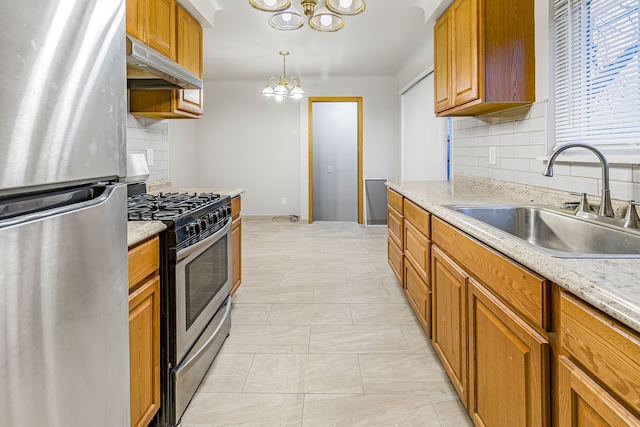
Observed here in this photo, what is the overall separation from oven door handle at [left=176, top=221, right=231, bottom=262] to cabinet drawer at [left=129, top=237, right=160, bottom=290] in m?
0.10

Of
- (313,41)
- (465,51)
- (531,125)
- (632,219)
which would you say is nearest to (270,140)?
(313,41)

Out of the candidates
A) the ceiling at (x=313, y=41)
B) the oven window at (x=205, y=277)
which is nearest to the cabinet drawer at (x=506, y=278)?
the oven window at (x=205, y=277)

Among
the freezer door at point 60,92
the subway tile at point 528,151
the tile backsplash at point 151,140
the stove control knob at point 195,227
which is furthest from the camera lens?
the tile backsplash at point 151,140

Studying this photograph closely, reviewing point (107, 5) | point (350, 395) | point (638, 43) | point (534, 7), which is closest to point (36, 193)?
point (107, 5)

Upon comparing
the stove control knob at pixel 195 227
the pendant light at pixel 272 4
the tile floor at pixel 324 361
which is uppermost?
the pendant light at pixel 272 4

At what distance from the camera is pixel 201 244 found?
1.86 metres

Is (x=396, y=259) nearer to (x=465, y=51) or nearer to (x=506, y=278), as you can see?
(x=465, y=51)

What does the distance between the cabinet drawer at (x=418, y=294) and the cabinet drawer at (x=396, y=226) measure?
0.74 feet

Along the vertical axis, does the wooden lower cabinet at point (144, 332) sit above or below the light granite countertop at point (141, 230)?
below

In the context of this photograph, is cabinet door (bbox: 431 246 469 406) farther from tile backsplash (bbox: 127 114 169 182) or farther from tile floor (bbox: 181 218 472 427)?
tile backsplash (bbox: 127 114 169 182)

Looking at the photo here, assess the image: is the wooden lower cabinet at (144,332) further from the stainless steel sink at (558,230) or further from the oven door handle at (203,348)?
the stainless steel sink at (558,230)

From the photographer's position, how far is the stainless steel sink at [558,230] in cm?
132

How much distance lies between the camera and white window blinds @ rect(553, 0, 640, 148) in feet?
5.32

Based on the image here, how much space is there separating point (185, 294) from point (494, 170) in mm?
2219
